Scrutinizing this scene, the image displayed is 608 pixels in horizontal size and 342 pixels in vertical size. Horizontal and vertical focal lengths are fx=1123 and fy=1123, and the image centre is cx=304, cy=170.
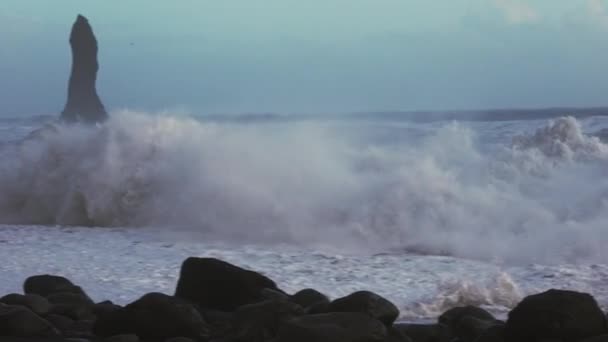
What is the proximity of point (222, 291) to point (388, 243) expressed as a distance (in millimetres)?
4615

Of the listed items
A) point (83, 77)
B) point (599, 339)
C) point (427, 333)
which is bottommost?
point (427, 333)

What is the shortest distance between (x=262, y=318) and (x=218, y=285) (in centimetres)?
94

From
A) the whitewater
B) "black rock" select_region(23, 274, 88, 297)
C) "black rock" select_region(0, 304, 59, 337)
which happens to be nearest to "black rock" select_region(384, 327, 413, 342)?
"black rock" select_region(0, 304, 59, 337)

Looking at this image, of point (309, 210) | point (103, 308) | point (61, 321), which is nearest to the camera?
point (61, 321)

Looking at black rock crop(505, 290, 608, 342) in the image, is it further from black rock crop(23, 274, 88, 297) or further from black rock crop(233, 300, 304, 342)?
black rock crop(23, 274, 88, 297)

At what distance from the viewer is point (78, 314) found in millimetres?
5742

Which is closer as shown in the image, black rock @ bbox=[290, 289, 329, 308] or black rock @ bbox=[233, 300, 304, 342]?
black rock @ bbox=[233, 300, 304, 342]

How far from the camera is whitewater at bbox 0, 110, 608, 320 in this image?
816cm

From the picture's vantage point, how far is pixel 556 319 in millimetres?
4676

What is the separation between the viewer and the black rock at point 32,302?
18.5ft

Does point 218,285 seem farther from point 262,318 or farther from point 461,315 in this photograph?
point 461,315

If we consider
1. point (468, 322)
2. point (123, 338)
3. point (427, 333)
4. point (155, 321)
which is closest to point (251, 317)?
point (155, 321)

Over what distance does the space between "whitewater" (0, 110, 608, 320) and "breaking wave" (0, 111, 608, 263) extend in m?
0.03

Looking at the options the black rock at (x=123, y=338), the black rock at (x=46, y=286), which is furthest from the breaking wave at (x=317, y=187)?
the black rock at (x=123, y=338)
